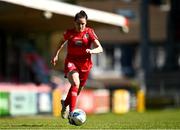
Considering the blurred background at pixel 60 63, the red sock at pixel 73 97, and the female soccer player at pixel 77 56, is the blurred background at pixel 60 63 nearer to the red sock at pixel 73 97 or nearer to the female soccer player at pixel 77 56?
the female soccer player at pixel 77 56

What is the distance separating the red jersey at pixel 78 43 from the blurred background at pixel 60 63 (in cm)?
969


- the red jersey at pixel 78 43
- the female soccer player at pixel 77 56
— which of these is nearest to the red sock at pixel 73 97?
the female soccer player at pixel 77 56

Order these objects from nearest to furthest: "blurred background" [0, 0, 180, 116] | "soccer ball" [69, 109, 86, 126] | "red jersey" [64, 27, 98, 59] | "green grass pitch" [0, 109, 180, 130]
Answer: "green grass pitch" [0, 109, 180, 130] → "soccer ball" [69, 109, 86, 126] → "red jersey" [64, 27, 98, 59] → "blurred background" [0, 0, 180, 116]

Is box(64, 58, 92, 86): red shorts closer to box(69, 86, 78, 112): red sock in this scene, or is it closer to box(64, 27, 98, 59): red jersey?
box(64, 27, 98, 59): red jersey

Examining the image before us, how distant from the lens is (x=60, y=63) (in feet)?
187

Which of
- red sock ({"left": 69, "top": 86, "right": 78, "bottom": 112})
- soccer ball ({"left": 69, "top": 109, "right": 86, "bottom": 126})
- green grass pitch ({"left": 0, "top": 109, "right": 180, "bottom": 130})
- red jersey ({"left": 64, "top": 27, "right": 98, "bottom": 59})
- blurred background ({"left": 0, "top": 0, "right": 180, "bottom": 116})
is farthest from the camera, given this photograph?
blurred background ({"left": 0, "top": 0, "right": 180, "bottom": 116})

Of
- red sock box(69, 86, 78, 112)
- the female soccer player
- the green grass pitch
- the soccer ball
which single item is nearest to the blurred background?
the green grass pitch

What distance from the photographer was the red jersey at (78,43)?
44.5 ft

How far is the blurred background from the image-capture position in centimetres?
2827

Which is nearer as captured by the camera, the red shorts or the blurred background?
the red shorts

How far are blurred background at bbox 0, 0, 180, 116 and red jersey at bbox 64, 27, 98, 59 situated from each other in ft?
31.8

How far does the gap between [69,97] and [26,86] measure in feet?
74.6

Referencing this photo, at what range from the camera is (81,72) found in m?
13.6

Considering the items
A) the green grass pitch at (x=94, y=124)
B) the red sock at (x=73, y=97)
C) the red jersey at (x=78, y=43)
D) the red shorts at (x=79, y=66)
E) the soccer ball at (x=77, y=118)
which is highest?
the red jersey at (x=78, y=43)
